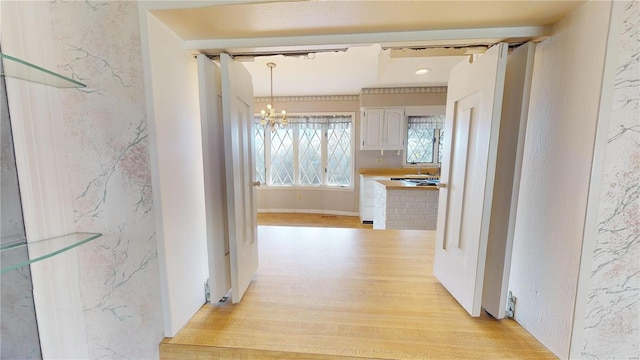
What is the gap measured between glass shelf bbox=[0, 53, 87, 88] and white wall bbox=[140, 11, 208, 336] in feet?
0.83

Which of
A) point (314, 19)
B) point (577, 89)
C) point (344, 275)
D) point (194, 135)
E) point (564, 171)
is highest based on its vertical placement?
point (314, 19)

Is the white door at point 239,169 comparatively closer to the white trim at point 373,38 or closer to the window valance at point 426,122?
the white trim at point 373,38

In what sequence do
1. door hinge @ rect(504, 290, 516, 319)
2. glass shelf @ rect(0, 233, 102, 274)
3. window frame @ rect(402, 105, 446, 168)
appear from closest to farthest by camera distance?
glass shelf @ rect(0, 233, 102, 274) < door hinge @ rect(504, 290, 516, 319) < window frame @ rect(402, 105, 446, 168)

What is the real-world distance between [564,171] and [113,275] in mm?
1611

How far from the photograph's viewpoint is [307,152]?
4824mm

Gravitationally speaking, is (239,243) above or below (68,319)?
above

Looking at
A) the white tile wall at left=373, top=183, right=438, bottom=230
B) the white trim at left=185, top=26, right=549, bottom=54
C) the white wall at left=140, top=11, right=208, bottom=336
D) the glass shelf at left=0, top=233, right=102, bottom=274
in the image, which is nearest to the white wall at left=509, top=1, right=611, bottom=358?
the white trim at left=185, top=26, right=549, bottom=54

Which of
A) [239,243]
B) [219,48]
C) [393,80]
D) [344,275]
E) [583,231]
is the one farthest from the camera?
[393,80]

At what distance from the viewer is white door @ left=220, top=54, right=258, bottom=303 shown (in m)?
0.92

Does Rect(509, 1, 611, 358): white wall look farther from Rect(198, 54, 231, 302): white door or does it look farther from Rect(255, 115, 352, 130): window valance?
Rect(255, 115, 352, 130): window valance

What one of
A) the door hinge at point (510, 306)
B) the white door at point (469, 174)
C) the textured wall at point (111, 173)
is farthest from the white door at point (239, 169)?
the door hinge at point (510, 306)

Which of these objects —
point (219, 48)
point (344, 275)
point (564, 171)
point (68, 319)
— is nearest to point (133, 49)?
point (219, 48)

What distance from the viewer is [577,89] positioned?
718 mm

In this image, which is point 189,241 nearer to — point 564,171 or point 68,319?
point 68,319
